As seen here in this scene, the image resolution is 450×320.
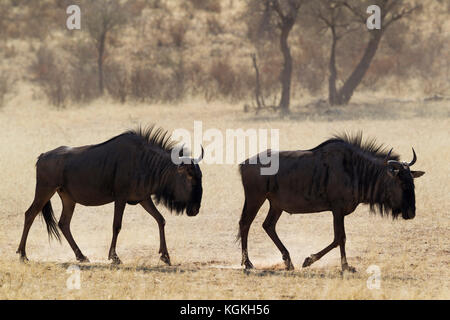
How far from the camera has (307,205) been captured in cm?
751

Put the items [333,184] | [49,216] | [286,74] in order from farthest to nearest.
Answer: [286,74] → [49,216] → [333,184]

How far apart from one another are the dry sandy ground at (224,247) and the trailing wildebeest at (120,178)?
56cm

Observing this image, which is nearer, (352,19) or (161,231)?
(161,231)

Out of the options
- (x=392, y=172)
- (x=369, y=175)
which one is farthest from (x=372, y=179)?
(x=392, y=172)

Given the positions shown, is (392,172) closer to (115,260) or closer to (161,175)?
(161,175)

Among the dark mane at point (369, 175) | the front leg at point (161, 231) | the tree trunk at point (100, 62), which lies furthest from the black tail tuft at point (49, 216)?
the tree trunk at point (100, 62)

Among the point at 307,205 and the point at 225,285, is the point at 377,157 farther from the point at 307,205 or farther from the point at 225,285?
the point at 225,285

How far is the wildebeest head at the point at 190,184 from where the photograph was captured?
24.2 ft

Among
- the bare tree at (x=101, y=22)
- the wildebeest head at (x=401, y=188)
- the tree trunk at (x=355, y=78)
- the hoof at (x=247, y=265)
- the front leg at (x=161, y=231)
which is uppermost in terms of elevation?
the bare tree at (x=101, y=22)

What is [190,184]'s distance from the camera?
24.5 feet

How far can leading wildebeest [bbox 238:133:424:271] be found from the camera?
24.1 ft

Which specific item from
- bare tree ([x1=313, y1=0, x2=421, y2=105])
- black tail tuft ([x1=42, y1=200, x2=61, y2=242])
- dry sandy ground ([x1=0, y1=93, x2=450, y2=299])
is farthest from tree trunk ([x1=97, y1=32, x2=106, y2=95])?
black tail tuft ([x1=42, y1=200, x2=61, y2=242])

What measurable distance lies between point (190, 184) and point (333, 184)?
1310 mm

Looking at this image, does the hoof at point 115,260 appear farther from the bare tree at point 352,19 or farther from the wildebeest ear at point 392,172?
the bare tree at point 352,19
